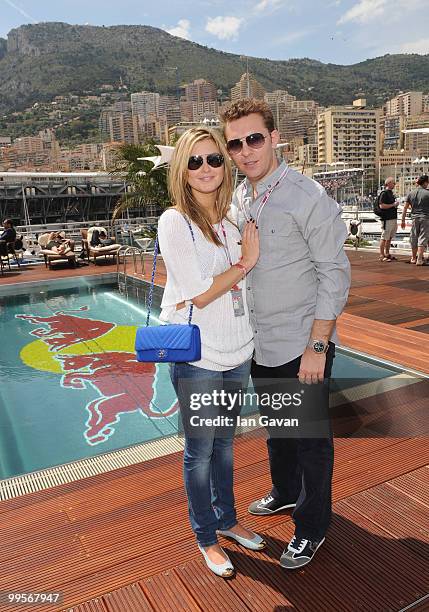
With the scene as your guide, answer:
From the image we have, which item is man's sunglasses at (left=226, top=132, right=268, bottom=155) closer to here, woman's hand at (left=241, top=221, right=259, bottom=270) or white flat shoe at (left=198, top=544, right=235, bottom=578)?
woman's hand at (left=241, top=221, right=259, bottom=270)

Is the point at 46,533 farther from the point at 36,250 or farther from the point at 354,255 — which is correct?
the point at 36,250

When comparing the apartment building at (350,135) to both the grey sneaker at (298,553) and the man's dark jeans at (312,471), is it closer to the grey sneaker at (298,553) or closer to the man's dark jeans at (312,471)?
the man's dark jeans at (312,471)

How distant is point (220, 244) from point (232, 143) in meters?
0.37

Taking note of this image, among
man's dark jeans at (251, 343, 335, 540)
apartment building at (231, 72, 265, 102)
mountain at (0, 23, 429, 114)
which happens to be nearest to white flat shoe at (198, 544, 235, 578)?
man's dark jeans at (251, 343, 335, 540)

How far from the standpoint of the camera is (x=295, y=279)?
5.69 feet

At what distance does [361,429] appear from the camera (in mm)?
2877

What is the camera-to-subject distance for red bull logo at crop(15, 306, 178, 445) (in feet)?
12.0

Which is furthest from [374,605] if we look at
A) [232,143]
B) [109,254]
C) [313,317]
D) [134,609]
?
[109,254]

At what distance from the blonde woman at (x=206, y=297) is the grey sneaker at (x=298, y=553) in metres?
0.21

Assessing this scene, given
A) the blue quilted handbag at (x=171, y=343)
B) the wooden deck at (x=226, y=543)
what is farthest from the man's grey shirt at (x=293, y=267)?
the wooden deck at (x=226, y=543)

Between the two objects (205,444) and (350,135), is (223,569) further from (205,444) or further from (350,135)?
(350,135)

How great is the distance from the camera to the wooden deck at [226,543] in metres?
1.70

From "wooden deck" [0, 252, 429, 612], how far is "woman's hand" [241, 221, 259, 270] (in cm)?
112

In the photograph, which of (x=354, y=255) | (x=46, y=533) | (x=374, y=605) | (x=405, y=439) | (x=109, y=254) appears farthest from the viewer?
(x=109, y=254)
